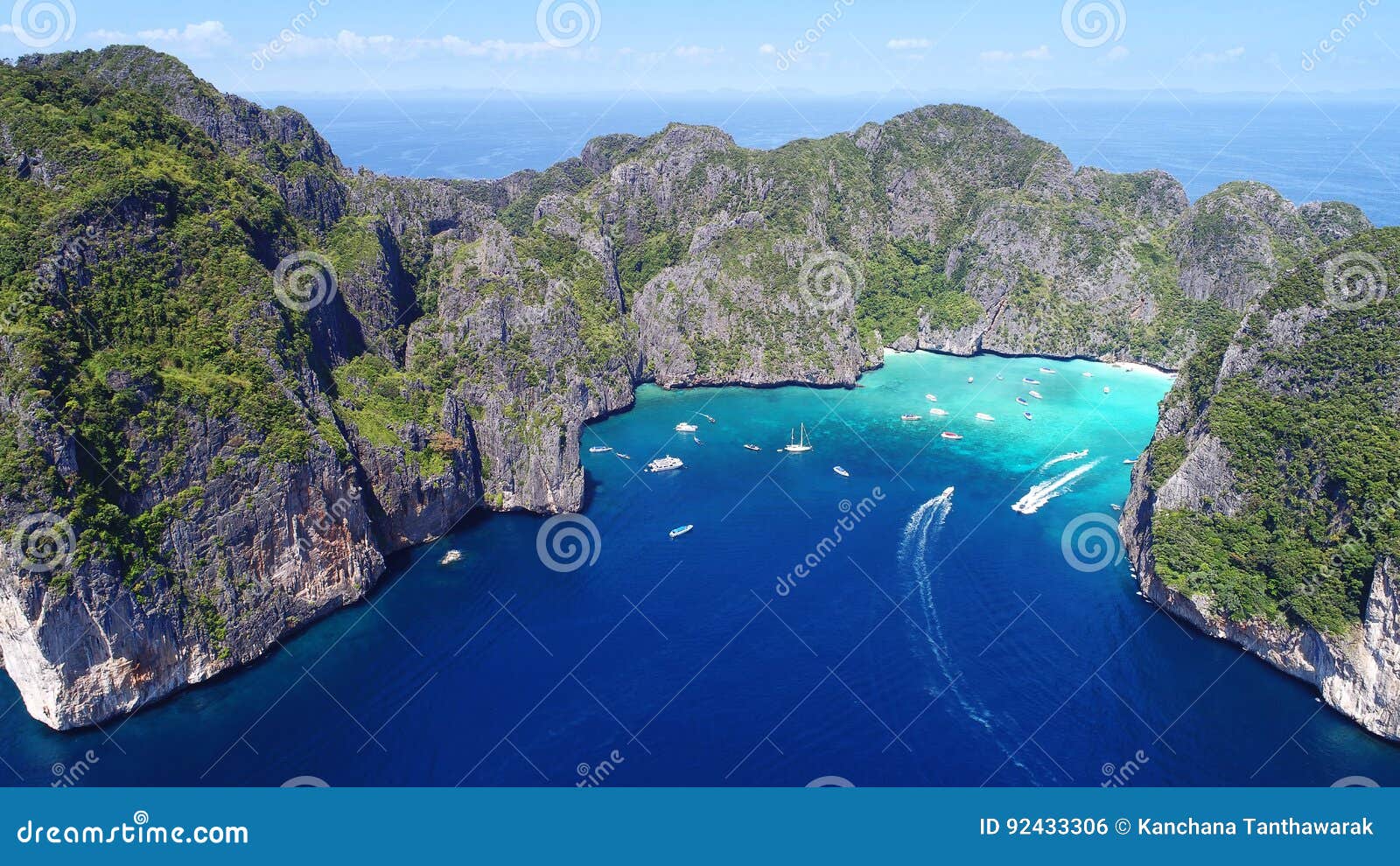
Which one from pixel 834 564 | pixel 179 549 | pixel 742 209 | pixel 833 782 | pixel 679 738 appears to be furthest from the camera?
pixel 742 209

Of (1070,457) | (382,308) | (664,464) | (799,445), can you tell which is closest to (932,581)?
(799,445)

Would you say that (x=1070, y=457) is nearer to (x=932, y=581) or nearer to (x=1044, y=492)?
(x=1044, y=492)

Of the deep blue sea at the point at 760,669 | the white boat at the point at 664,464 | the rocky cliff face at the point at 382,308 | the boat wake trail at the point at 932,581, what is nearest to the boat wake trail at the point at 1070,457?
the deep blue sea at the point at 760,669

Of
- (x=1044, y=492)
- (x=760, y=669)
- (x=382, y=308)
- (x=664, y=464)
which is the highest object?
(x=382, y=308)

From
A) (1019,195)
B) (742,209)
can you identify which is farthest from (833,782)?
(1019,195)

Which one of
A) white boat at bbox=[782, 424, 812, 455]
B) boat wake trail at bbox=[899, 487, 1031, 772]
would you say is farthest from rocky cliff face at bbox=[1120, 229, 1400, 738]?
white boat at bbox=[782, 424, 812, 455]

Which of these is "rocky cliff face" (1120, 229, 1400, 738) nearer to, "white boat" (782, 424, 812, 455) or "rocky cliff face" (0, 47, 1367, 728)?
"rocky cliff face" (0, 47, 1367, 728)

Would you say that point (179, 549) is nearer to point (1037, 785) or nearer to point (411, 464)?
point (411, 464)
